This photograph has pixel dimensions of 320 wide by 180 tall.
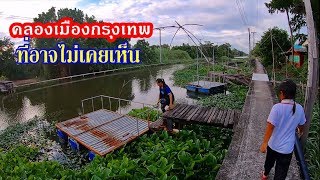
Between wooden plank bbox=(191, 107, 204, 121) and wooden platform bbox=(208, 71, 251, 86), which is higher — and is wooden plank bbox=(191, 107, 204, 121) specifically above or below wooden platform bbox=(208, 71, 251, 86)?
below

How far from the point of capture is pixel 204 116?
7.21 meters

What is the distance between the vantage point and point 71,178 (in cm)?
541

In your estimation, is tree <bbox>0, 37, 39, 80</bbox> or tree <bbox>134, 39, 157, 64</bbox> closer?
tree <bbox>0, 37, 39, 80</bbox>

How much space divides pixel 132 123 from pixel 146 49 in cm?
3478

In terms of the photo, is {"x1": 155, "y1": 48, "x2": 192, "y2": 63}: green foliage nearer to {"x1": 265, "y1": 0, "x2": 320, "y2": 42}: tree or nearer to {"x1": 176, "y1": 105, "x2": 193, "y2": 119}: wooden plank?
{"x1": 265, "y1": 0, "x2": 320, "y2": 42}: tree

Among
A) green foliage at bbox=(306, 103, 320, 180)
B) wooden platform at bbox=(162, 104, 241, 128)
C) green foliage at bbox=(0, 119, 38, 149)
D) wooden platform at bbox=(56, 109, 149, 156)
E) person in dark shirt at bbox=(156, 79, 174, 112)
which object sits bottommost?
green foliage at bbox=(0, 119, 38, 149)

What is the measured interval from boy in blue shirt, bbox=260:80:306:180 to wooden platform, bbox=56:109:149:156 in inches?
203

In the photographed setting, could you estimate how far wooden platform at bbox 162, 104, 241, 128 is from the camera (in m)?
6.76

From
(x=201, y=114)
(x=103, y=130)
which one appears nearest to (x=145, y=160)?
(x=201, y=114)

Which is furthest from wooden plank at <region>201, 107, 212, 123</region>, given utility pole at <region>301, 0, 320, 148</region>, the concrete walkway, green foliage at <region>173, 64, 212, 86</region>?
green foliage at <region>173, 64, 212, 86</region>

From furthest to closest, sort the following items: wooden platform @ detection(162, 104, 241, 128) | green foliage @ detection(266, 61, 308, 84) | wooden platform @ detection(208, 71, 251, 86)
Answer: wooden platform @ detection(208, 71, 251, 86), green foliage @ detection(266, 61, 308, 84), wooden platform @ detection(162, 104, 241, 128)

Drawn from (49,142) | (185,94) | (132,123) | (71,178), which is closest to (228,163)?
(71,178)

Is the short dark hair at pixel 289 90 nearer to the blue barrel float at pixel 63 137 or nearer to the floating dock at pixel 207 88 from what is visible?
the blue barrel float at pixel 63 137

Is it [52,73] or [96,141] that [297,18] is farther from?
[52,73]
